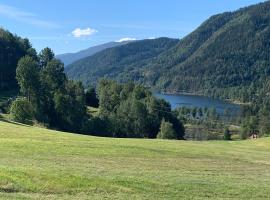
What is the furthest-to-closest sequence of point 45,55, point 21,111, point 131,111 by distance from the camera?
point 45,55
point 131,111
point 21,111

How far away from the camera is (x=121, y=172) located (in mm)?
28828

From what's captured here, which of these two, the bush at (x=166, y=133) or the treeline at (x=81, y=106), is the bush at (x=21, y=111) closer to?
the treeline at (x=81, y=106)

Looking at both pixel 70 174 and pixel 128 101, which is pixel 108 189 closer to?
pixel 70 174

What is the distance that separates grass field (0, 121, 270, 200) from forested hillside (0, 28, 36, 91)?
124 metres

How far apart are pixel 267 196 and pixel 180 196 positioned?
494 centimetres

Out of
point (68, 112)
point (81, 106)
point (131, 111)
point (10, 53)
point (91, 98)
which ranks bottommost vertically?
point (131, 111)

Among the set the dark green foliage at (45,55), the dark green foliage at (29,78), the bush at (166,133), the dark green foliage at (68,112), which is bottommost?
the bush at (166,133)

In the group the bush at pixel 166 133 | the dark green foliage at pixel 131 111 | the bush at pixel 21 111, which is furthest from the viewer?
the dark green foliage at pixel 131 111

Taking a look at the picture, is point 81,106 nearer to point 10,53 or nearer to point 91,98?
point 91,98

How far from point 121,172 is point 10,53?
153m

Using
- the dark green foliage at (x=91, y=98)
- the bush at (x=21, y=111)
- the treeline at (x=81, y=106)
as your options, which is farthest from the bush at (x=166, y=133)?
the dark green foliage at (x=91, y=98)

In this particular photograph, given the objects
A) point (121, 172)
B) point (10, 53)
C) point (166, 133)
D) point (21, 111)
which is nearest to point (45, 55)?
point (10, 53)

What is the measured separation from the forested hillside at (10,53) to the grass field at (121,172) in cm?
12364

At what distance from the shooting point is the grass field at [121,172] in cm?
2255
